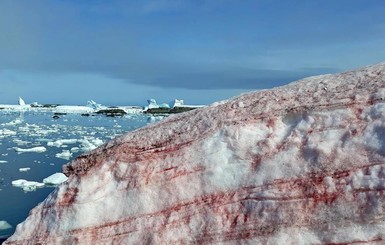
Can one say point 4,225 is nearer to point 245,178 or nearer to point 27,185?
point 27,185

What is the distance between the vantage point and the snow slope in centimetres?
405

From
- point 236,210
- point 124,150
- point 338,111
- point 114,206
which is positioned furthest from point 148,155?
point 338,111

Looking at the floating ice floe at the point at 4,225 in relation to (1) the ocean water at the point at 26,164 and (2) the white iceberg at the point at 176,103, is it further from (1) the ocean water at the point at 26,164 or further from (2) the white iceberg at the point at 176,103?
(2) the white iceberg at the point at 176,103

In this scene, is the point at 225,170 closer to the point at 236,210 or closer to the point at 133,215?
the point at 236,210

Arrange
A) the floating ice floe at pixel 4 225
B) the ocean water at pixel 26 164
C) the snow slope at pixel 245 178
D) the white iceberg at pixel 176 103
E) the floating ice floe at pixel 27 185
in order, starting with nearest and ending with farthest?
the snow slope at pixel 245 178 → the floating ice floe at pixel 4 225 → the ocean water at pixel 26 164 → the floating ice floe at pixel 27 185 → the white iceberg at pixel 176 103

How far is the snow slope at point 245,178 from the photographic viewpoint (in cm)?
405

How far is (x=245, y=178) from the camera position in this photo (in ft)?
14.3

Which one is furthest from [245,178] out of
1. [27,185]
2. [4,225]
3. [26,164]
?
[26,164]

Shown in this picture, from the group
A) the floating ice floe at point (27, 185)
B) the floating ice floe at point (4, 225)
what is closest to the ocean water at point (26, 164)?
the floating ice floe at point (4, 225)

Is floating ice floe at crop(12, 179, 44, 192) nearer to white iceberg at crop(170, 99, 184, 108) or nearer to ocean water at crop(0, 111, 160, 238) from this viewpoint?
ocean water at crop(0, 111, 160, 238)

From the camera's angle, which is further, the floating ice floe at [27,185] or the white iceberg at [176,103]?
the white iceberg at [176,103]

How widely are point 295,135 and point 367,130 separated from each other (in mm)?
596

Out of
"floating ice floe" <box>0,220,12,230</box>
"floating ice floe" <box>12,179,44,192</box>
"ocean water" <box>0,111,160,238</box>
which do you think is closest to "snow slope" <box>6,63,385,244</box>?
"ocean water" <box>0,111,160,238</box>

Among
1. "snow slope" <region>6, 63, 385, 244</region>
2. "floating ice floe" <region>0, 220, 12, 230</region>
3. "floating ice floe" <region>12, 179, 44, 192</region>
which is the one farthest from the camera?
"floating ice floe" <region>12, 179, 44, 192</region>
